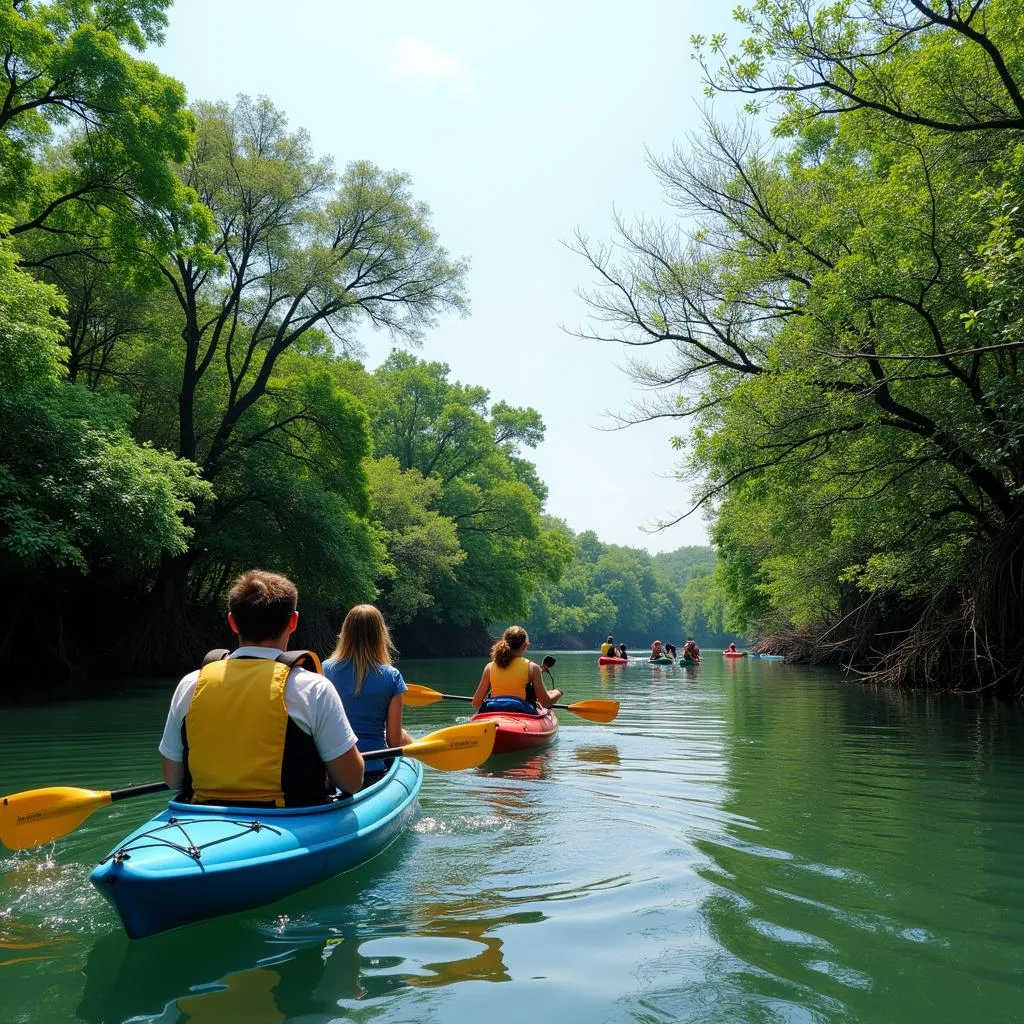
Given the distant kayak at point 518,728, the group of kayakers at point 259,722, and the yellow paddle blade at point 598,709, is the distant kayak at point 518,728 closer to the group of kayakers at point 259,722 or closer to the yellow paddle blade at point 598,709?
the yellow paddle blade at point 598,709

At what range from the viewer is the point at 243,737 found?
4016 mm

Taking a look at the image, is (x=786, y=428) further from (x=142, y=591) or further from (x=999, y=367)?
(x=142, y=591)

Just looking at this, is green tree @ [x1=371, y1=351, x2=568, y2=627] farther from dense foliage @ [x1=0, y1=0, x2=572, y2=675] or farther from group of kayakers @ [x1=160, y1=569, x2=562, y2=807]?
group of kayakers @ [x1=160, y1=569, x2=562, y2=807]

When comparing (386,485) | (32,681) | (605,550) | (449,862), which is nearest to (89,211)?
(32,681)

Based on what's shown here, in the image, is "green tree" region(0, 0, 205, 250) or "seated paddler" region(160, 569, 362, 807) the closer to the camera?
"seated paddler" region(160, 569, 362, 807)

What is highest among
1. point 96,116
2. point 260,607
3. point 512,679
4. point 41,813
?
point 96,116

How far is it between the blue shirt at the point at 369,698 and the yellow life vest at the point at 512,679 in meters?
3.40

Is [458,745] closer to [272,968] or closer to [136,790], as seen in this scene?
[136,790]

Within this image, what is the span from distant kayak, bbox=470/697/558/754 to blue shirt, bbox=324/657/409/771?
7.10ft

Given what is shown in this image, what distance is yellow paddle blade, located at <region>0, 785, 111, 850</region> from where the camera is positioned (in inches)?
163

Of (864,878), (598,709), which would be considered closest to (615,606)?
(598,709)

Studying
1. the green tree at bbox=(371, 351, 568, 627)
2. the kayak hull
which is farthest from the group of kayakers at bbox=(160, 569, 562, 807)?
the green tree at bbox=(371, 351, 568, 627)

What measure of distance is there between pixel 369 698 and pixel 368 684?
0.33ft

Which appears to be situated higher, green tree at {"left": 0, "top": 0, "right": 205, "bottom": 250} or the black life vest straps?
green tree at {"left": 0, "top": 0, "right": 205, "bottom": 250}
